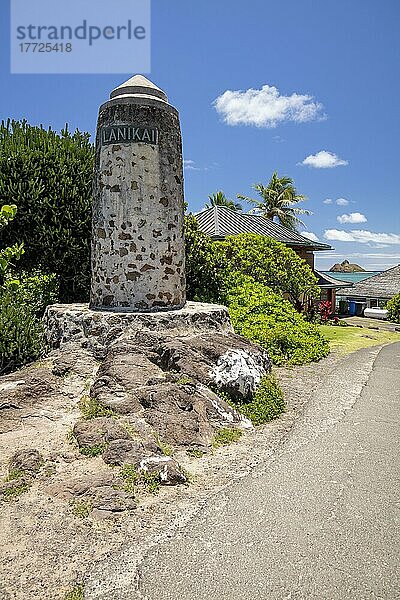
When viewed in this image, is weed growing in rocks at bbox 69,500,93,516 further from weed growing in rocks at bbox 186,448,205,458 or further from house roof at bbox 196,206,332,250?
house roof at bbox 196,206,332,250

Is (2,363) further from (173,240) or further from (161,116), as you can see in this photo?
(161,116)

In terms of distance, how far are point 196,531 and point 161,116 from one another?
6371 mm

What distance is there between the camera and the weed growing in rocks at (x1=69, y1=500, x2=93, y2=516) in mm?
3631

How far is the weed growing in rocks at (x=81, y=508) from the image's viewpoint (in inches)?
143

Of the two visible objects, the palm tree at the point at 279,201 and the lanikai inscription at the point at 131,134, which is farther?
the palm tree at the point at 279,201

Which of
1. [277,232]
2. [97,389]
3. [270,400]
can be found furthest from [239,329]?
[277,232]

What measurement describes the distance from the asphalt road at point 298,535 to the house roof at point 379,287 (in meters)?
39.7

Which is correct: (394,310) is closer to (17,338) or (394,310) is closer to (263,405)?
(263,405)

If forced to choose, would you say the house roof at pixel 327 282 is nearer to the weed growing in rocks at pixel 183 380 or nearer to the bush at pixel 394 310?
the bush at pixel 394 310

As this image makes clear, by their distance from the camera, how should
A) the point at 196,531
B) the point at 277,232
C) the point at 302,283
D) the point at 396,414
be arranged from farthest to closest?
the point at 277,232 → the point at 302,283 → the point at 396,414 → the point at 196,531

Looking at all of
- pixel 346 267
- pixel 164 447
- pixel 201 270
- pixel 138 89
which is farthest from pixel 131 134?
pixel 346 267

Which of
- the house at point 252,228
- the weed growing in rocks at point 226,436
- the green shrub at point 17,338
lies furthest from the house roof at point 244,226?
the weed growing in rocks at point 226,436

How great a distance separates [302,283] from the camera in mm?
17422

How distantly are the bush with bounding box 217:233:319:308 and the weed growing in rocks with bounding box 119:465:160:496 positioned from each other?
12429 millimetres
